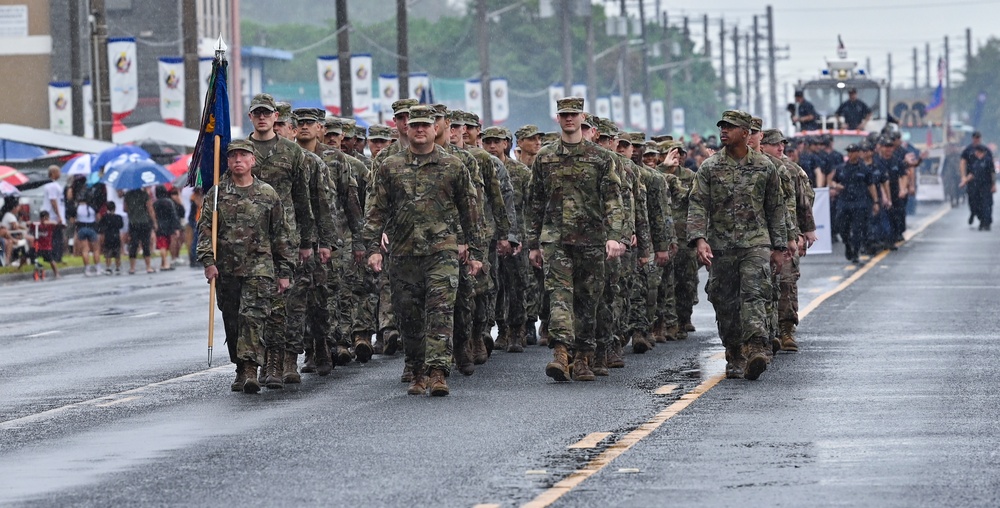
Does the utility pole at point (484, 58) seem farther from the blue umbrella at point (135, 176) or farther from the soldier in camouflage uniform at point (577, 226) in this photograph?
the soldier in camouflage uniform at point (577, 226)

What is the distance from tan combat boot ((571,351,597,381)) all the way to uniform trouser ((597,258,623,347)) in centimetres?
18

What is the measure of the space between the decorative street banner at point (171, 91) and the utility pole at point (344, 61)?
12.7 feet

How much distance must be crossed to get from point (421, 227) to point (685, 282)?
5.08 m

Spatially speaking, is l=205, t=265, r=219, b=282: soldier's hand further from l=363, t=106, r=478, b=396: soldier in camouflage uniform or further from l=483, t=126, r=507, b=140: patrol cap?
l=483, t=126, r=507, b=140: patrol cap

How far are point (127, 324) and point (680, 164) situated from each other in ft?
22.3

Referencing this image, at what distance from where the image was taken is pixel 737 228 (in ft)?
46.8

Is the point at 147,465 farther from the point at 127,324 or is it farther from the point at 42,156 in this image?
the point at 42,156

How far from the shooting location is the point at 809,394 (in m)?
13.2

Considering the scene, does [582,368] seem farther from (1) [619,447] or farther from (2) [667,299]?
(2) [667,299]

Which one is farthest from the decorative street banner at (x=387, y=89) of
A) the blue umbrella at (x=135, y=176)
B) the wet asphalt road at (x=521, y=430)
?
the wet asphalt road at (x=521, y=430)

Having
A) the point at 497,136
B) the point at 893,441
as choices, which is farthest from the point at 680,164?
the point at 893,441

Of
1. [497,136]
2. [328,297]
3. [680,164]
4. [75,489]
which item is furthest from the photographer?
[680,164]

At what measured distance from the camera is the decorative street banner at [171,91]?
44.4m

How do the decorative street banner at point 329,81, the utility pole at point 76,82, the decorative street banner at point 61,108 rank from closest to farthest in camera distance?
the utility pole at point 76,82 < the decorative street banner at point 329,81 < the decorative street banner at point 61,108
